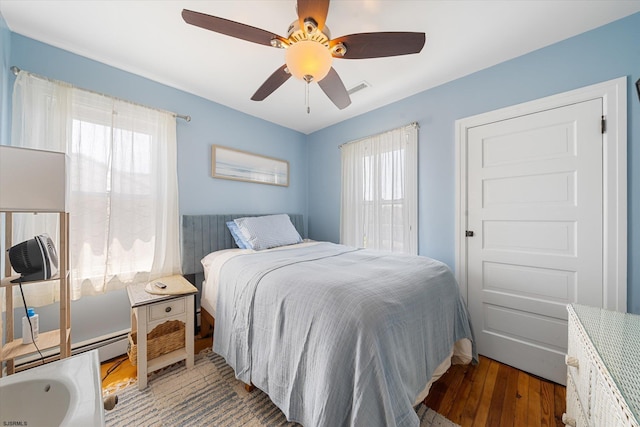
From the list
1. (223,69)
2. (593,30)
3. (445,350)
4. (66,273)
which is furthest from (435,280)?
(223,69)

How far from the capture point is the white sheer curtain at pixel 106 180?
168 centimetres

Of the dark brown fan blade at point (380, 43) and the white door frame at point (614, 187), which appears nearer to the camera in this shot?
the dark brown fan blade at point (380, 43)

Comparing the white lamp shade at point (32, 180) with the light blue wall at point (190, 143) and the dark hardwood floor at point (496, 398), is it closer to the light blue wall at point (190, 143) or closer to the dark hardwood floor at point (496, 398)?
the light blue wall at point (190, 143)

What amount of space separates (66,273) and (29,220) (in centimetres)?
75

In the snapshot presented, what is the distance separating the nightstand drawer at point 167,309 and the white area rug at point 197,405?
18.0 inches

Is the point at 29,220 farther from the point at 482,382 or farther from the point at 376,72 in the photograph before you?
the point at 482,382

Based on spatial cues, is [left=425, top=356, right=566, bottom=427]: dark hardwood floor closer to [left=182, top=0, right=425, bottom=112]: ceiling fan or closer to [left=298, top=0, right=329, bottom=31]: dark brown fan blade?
[left=182, top=0, right=425, bottom=112]: ceiling fan

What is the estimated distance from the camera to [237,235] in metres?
2.54

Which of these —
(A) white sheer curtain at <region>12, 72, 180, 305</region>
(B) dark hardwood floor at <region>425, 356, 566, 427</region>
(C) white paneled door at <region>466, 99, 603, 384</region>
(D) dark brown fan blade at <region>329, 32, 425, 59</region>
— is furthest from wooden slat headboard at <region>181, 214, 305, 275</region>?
(C) white paneled door at <region>466, 99, 603, 384</region>

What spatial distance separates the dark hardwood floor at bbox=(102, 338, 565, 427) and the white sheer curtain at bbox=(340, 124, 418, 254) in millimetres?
1138

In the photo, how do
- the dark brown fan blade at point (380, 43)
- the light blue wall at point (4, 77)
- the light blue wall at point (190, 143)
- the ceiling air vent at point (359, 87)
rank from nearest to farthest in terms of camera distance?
the dark brown fan blade at point (380, 43)
the light blue wall at point (4, 77)
the light blue wall at point (190, 143)
the ceiling air vent at point (359, 87)

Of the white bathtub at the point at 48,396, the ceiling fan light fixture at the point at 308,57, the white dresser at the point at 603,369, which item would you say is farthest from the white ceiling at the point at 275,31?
the white bathtub at the point at 48,396

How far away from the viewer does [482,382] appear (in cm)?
171

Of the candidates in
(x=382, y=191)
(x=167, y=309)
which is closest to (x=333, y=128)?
(x=382, y=191)
